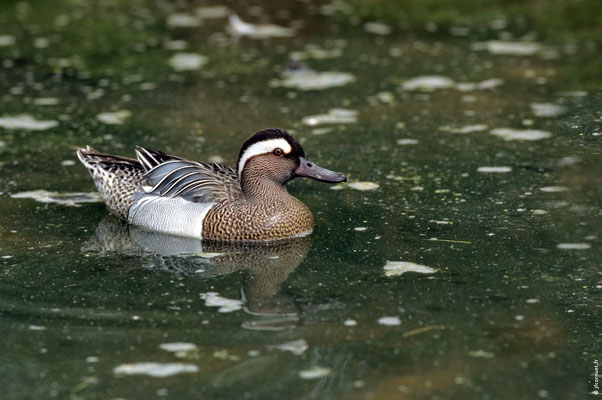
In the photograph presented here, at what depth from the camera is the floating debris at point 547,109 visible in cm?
1060

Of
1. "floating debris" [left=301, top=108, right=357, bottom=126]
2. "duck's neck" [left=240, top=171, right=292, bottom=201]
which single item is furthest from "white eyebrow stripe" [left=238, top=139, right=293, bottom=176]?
"floating debris" [left=301, top=108, right=357, bottom=126]

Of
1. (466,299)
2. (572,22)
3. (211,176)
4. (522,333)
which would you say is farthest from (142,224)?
(572,22)

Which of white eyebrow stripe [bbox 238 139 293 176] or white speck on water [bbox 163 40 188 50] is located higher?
white eyebrow stripe [bbox 238 139 293 176]

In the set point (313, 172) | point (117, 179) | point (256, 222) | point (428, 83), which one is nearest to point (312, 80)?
point (428, 83)

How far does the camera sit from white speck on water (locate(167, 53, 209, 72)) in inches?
516

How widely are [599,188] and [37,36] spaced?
9655 mm

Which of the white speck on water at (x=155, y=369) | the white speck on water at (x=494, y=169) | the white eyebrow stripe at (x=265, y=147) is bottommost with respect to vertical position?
the white speck on water at (x=494, y=169)

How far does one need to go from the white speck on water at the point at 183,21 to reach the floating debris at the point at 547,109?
6.64 meters

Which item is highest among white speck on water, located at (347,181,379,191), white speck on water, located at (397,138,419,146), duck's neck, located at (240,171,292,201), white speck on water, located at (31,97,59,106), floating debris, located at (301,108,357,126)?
duck's neck, located at (240,171,292,201)

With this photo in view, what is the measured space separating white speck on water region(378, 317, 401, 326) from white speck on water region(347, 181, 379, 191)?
2.80 metres

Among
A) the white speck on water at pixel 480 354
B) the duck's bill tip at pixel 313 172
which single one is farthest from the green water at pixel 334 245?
the duck's bill tip at pixel 313 172

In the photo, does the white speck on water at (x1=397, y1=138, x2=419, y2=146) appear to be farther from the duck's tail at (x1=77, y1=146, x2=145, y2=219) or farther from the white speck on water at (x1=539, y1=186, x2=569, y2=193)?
the duck's tail at (x1=77, y1=146, x2=145, y2=219)

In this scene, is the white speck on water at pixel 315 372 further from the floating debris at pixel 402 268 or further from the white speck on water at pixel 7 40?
the white speck on water at pixel 7 40

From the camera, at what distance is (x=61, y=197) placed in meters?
8.73
